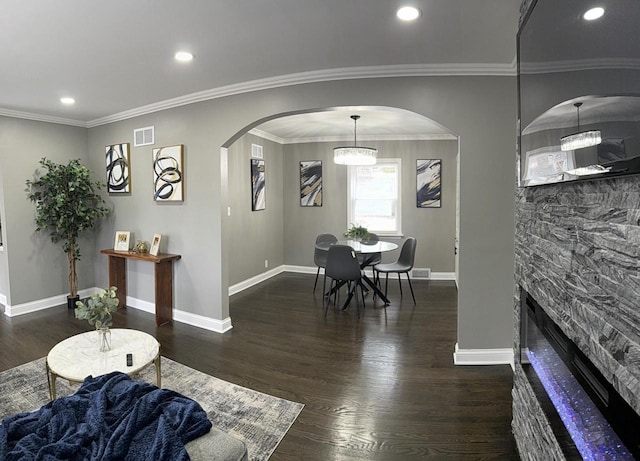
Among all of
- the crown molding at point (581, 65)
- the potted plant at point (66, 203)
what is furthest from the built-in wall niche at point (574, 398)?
the potted plant at point (66, 203)

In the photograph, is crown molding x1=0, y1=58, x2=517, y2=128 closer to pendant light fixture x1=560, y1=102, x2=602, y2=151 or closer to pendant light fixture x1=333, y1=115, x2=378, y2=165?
pendant light fixture x1=333, y1=115, x2=378, y2=165

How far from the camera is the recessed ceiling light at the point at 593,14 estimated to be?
3.33 ft

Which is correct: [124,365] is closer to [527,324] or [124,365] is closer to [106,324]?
[106,324]

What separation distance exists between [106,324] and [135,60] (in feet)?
6.57

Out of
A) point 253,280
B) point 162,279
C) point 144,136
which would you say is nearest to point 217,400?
point 162,279

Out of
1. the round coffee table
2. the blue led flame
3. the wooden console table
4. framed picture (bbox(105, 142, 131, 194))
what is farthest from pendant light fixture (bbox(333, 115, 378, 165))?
the blue led flame

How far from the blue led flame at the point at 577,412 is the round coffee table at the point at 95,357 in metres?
2.20

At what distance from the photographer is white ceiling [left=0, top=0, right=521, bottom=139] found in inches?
83.7

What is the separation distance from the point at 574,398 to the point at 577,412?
0.16 feet

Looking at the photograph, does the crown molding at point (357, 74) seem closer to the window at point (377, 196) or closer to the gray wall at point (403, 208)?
the gray wall at point (403, 208)

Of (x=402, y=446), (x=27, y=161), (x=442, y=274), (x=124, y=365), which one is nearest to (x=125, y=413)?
(x=124, y=365)

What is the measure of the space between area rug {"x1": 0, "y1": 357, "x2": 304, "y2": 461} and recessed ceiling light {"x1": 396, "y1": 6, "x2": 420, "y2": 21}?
2589 mm

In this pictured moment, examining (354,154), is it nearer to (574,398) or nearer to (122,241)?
(122,241)

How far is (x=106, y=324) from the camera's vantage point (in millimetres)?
2516
